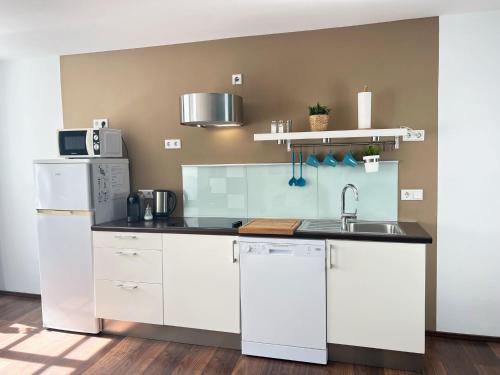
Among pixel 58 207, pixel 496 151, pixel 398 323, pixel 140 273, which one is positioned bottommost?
pixel 398 323

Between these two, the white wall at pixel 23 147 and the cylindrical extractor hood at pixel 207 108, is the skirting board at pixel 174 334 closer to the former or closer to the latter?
the white wall at pixel 23 147

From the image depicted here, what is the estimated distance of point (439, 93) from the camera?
279cm

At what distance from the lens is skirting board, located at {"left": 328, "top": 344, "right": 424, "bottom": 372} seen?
2.44 metres

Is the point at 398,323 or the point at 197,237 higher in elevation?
the point at 197,237

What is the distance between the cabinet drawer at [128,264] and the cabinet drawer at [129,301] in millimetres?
48

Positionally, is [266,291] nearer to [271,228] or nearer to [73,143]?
[271,228]

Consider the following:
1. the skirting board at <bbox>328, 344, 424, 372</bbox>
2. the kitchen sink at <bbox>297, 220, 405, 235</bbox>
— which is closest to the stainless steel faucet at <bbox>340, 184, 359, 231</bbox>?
the kitchen sink at <bbox>297, 220, 405, 235</bbox>

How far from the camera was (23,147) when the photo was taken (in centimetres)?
384

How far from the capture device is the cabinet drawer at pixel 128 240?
2850 millimetres

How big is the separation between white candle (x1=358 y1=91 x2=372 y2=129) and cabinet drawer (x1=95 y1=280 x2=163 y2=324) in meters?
1.89

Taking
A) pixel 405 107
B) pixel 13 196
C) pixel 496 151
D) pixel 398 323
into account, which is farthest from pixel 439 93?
pixel 13 196

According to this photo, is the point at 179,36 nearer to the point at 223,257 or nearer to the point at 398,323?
the point at 223,257

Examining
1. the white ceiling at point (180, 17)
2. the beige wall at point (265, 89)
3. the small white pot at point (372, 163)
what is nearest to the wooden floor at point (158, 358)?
the beige wall at point (265, 89)

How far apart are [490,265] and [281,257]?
5.04 ft
